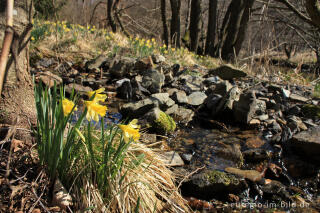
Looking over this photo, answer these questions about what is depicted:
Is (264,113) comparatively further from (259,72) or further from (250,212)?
(259,72)

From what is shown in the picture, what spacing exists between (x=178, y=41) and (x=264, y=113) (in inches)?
253

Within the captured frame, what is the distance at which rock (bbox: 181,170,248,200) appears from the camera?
228 cm

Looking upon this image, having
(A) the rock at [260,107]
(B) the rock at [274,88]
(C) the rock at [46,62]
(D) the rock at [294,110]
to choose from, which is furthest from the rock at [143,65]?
(D) the rock at [294,110]

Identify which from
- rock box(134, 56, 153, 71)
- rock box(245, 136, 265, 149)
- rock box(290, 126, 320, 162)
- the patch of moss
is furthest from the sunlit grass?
the patch of moss

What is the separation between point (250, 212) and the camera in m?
2.22

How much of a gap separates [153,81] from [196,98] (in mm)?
987

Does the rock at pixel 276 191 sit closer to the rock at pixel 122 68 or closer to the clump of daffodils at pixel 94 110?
the clump of daffodils at pixel 94 110

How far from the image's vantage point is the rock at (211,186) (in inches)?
89.7

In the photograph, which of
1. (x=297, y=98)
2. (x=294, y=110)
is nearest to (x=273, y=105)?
(x=294, y=110)

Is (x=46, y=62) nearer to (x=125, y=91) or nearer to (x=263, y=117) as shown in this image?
(x=125, y=91)

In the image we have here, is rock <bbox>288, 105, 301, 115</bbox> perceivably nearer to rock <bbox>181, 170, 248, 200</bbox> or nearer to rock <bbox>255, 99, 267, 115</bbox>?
rock <bbox>255, 99, 267, 115</bbox>

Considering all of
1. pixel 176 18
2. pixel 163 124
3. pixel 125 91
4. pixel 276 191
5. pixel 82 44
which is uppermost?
pixel 176 18

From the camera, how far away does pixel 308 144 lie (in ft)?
10.6

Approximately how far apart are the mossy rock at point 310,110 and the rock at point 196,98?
198 cm
